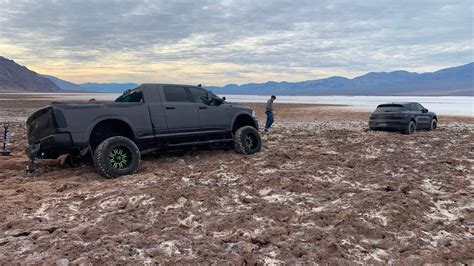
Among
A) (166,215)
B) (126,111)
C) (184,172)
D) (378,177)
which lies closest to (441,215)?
(378,177)

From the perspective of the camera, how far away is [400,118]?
16250 millimetres

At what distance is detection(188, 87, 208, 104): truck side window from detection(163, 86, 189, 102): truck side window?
0.25 metres

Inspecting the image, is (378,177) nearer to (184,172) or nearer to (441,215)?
(441,215)

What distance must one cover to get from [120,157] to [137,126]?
0.85m

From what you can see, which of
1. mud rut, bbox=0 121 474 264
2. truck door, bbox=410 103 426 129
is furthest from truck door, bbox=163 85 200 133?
truck door, bbox=410 103 426 129

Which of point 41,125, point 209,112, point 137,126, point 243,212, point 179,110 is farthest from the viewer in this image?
point 209,112

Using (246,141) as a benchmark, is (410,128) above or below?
below

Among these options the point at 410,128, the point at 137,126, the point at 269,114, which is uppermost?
the point at 137,126

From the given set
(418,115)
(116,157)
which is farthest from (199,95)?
(418,115)

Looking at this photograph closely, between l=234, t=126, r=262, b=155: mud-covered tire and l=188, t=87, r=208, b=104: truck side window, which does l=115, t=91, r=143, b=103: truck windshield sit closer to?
l=188, t=87, r=208, b=104: truck side window

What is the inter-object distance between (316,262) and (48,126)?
5.75 metres

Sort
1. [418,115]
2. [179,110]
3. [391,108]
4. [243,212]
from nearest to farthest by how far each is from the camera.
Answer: [243,212] < [179,110] < [391,108] < [418,115]

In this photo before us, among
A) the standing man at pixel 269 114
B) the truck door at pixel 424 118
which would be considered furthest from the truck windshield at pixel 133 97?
the truck door at pixel 424 118

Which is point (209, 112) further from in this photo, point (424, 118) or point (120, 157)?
point (424, 118)
